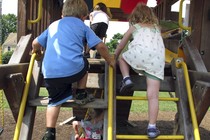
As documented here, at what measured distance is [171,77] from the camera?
390 centimetres

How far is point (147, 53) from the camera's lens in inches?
130

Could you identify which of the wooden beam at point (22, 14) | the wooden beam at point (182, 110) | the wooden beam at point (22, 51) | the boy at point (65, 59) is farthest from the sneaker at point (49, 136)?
the wooden beam at point (22, 14)

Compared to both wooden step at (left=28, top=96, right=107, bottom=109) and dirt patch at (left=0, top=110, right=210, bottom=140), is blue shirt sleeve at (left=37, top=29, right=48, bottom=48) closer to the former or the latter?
wooden step at (left=28, top=96, right=107, bottom=109)

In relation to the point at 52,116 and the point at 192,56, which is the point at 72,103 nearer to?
the point at 52,116

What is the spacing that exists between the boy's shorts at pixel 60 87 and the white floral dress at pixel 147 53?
0.50 m

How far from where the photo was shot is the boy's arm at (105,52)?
3152 millimetres

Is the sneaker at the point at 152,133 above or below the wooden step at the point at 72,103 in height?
below

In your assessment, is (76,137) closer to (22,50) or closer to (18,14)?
(22,50)

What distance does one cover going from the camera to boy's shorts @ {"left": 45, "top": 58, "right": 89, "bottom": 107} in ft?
10.1

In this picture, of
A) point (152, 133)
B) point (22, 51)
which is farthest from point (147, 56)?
point (22, 51)

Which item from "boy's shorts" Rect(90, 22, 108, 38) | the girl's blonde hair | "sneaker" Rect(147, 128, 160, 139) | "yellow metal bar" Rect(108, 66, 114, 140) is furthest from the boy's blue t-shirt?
"boy's shorts" Rect(90, 22, 108, 38)

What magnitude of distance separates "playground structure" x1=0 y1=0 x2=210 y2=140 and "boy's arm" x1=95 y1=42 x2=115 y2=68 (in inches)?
3.5

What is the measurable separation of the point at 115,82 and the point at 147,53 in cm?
47

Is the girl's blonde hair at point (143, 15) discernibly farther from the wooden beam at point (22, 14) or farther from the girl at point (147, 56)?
the wooden beam at point (22, 14)
